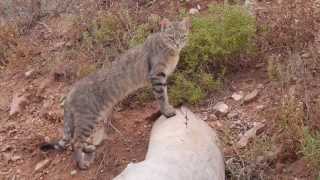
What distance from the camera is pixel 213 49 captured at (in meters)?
6.44

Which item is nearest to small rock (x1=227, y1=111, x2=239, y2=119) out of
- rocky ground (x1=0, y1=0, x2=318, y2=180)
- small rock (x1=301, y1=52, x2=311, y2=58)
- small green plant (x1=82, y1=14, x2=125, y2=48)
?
rocky ground (x1=0, y1=0, x2=318, y2=180)

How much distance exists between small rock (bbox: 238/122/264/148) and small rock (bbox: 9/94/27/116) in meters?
2.64

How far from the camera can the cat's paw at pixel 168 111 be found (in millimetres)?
6012

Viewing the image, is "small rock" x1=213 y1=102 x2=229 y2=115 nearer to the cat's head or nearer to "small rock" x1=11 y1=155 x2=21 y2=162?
the cat's head

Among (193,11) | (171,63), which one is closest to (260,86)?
(171,63)

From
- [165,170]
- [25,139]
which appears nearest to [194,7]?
[25,139]

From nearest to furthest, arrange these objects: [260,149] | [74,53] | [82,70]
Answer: [260,149] < [82,70] < [74,53]

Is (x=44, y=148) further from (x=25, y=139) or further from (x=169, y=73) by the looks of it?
(x=169, y=73)

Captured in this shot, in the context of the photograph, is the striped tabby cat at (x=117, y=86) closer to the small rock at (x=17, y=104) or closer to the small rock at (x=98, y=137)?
the small rock at (x=98, y=137)

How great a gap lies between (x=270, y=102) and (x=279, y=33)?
855mm

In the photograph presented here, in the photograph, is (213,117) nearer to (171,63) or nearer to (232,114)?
(232,114)

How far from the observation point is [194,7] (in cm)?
770

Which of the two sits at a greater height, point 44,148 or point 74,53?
point 74,53

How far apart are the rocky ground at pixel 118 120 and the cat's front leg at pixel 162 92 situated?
1.16ft
